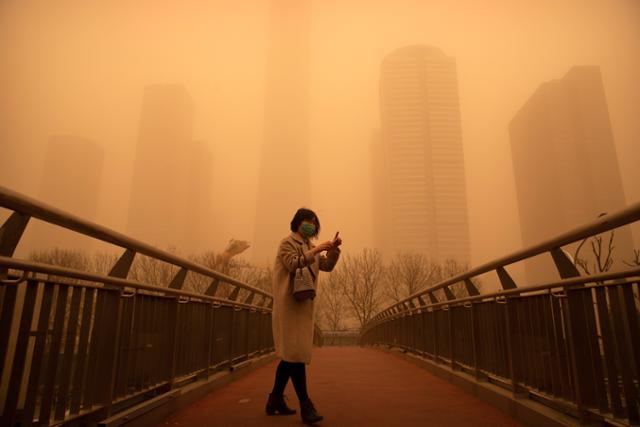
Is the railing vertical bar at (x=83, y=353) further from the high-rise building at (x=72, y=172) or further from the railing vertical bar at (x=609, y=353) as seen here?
the high-rise building at (x=72, y=172)

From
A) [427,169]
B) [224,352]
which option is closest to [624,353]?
[224,352]

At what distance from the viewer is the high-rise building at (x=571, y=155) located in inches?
1157

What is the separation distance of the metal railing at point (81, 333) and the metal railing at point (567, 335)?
2987 mm

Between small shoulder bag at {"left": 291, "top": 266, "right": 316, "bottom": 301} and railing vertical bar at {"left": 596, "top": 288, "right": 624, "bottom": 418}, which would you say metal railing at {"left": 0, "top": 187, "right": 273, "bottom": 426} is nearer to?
small shoulder bag at {"left": 291, "top": 266, "right": 316, "bottom": 301}

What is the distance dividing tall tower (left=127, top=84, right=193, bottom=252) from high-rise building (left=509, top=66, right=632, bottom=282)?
39.1 meters

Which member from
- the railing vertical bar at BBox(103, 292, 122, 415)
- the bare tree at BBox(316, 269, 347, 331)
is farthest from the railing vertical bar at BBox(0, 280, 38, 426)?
the bare tree at BBox(316, 269, 347, 331)

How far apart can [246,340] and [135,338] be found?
14.1 ft

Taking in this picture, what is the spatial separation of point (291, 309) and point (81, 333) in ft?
5.10

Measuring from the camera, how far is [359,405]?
474cm

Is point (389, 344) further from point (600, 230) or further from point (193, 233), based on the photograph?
point (193, 233)

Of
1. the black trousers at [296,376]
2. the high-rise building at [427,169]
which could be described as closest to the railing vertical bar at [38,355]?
the black trousers at [296,376]

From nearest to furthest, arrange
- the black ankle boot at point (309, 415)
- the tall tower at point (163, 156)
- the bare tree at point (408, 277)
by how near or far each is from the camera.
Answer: the black ankle boot at point (309, 415) < the bare tree at point (408, 277) < the tall tower at point (163, 156)

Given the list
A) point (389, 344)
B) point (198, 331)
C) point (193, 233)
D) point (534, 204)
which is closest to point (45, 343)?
point (198, 331)

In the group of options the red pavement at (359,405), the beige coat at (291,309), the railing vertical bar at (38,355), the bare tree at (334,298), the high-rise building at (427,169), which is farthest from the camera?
the high-rise building at (427,169)
